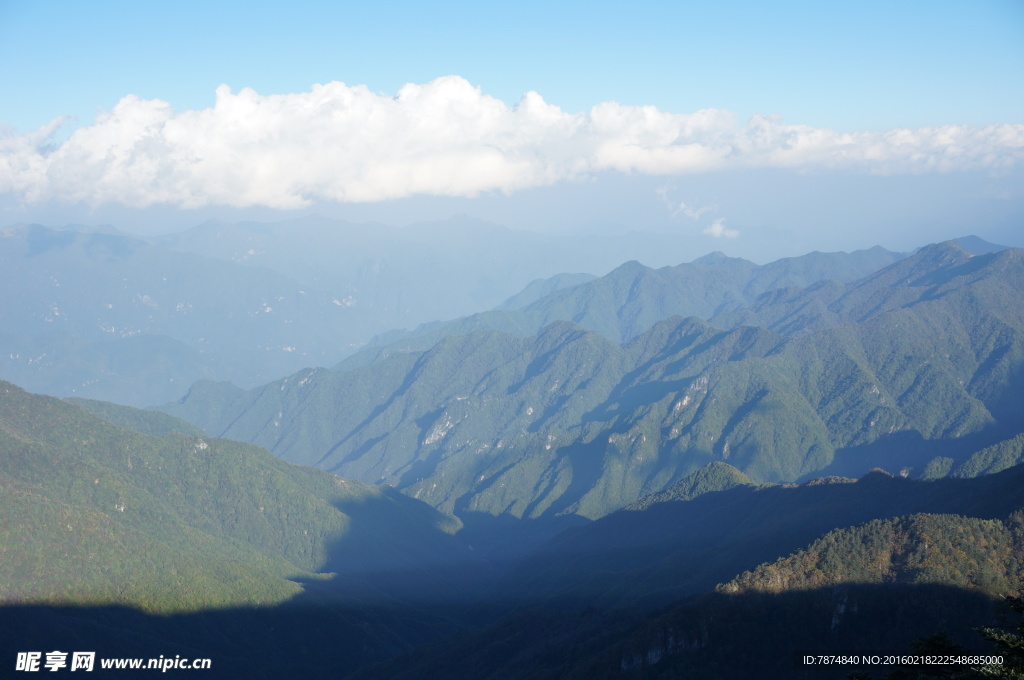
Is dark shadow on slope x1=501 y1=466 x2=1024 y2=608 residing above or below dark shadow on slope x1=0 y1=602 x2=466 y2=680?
above

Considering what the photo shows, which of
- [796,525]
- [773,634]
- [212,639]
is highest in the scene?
[773,634]

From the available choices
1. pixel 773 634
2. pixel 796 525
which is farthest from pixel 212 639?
pixel 796 525

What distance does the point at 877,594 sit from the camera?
365 feet

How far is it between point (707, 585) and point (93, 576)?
127245mm

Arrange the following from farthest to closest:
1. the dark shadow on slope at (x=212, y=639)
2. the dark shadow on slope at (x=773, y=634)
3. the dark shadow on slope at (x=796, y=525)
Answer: the dark shadow on slope at (x=796, y=525), the dark shadow on slope at (x=212, y=639), the dark shadow on slope at (x=773, y=634)

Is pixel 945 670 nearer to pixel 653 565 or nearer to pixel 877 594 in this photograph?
pixel 877 594

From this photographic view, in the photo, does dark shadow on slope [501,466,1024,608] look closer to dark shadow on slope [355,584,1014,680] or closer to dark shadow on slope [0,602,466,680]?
dark shadow on slope [355,584,1014,680]

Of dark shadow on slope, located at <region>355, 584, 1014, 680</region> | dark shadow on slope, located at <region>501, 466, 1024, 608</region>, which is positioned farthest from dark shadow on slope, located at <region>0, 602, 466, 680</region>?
dark shadow on slope, located at <region>355, 584, 1014, 680</region>

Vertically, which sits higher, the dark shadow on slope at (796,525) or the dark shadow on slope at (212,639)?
the dark shadow on slope at (796,525)

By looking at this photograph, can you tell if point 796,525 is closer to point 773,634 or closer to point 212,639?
point 773,634

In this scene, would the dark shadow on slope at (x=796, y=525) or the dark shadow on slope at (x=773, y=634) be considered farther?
the dark shadow on slope at (x=796, y=525)

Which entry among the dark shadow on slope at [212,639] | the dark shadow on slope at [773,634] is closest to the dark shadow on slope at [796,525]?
the dark shadow on slope at [773,634]

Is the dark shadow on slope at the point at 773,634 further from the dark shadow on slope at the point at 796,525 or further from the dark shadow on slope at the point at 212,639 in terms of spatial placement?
the dark shadow on slope at the point at 212,639

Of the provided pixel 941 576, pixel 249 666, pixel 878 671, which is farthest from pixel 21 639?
pixel 941 576
